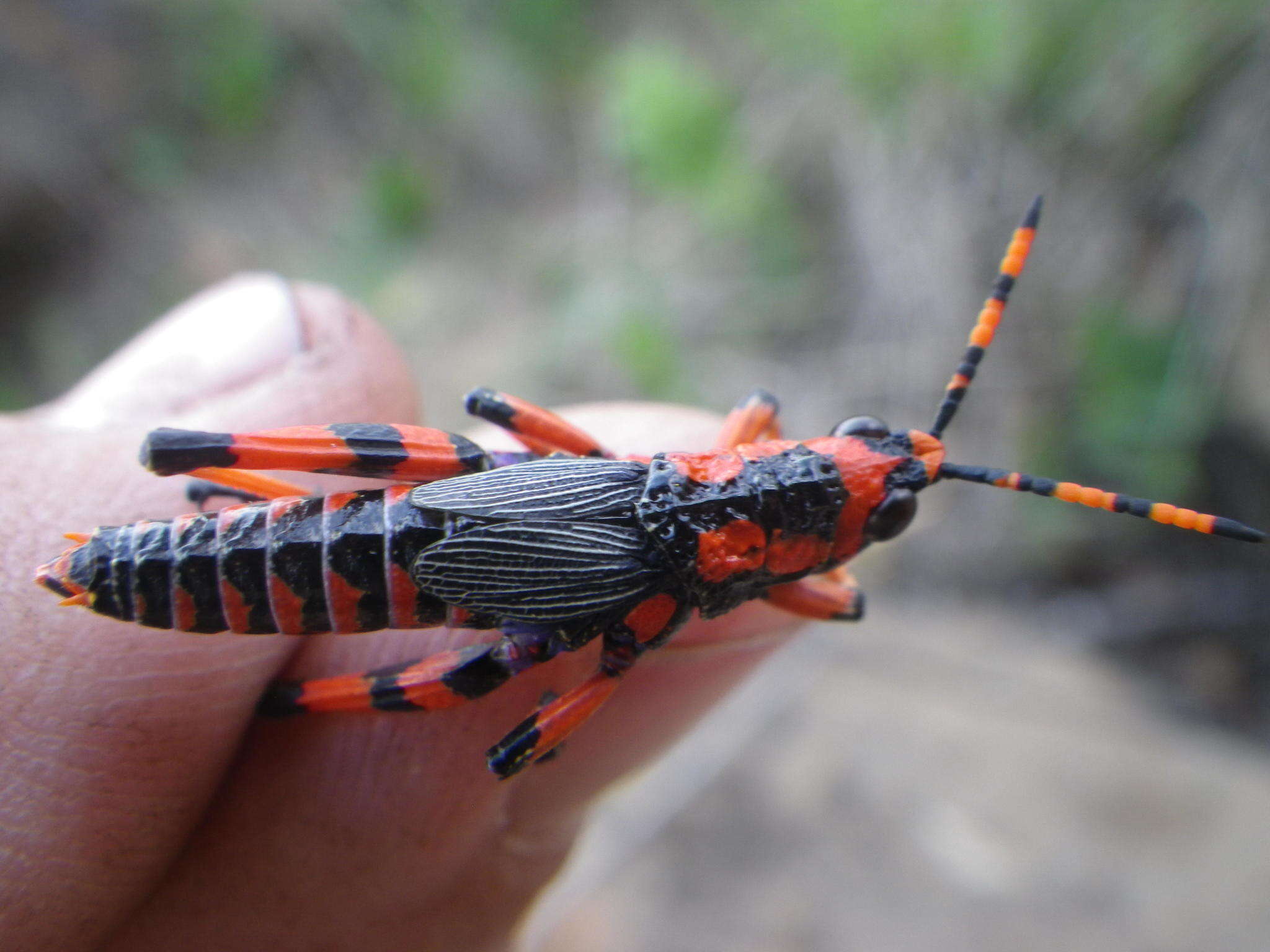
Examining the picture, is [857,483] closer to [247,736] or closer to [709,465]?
[709,465]

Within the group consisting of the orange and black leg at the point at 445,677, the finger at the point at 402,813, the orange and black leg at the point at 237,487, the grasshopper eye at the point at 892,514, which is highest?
the orange and black leg at the point at 237,487

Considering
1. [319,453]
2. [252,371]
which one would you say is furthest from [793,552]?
[252,371]

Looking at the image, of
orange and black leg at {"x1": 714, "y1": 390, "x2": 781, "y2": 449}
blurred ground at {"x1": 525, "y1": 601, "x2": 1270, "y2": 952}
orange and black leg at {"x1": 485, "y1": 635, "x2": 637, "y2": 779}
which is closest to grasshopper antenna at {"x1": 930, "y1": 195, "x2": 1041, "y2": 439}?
orange and black leg at {"x1": 714, "y1": 390, "x2": 781, "y2": 449}

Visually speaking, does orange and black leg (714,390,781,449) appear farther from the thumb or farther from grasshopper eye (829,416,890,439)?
the thumb

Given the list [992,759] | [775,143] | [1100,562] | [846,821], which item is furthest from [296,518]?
[775,143]

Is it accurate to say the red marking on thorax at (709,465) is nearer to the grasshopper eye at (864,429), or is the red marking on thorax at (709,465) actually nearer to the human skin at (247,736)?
the grasshopper eye at (864,429)

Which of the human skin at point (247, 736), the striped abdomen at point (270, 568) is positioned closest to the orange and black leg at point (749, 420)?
the human skin at point (247, 736)

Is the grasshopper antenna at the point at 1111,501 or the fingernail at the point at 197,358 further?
the fingernail at the point at 197,358
